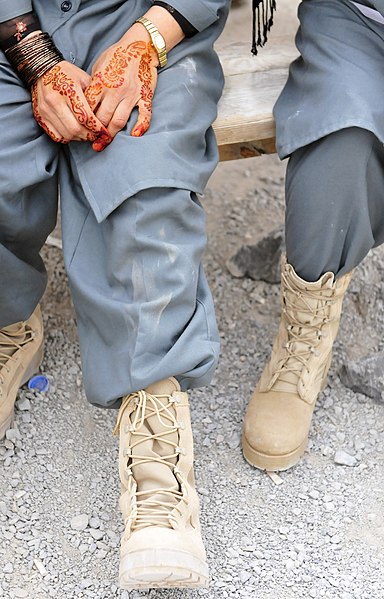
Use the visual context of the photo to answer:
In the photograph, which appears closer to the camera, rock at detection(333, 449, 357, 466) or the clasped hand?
the clasped hand

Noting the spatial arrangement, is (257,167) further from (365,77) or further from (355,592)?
(355,592)

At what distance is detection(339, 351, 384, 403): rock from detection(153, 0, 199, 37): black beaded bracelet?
0.90 m

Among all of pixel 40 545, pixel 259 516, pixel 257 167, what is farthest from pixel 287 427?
pixel 257 167

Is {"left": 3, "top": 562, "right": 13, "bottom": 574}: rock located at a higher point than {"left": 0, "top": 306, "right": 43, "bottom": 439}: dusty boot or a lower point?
lower

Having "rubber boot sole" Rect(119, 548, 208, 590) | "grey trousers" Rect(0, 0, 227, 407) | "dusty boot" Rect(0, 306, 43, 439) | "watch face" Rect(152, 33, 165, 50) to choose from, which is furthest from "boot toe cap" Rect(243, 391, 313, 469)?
"watch face" Rect(152, 33, 165, 50)

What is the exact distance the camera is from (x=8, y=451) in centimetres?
203

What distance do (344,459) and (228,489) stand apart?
0.92 feet

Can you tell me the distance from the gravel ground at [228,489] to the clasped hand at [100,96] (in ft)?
2.36

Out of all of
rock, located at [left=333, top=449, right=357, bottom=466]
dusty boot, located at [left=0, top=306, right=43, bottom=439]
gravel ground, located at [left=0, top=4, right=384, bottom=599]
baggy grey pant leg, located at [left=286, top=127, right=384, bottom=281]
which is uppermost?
baggy grey pant leg, located at [left=286, top=127, right=384, bottom=281]

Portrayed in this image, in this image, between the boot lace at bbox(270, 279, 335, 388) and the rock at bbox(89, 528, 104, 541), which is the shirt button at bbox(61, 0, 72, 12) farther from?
the rock at bbox(89, 528, 104, 541)

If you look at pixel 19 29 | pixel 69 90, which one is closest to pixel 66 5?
pixel 19 29

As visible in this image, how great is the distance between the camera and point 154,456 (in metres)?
1.66

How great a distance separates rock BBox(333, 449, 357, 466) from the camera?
79.6 inches

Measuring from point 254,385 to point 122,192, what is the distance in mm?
778
